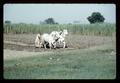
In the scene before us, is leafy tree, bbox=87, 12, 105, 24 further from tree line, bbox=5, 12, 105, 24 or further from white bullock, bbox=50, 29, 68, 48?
white bullock, bbox=50, 29, 68, 48

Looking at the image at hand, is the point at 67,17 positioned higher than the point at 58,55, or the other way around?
the point at 67,17

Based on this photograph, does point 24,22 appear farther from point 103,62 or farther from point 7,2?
point 103,62

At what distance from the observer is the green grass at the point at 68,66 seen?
1.49 m

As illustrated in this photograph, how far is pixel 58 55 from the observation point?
1.52 meters

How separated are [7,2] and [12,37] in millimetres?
207

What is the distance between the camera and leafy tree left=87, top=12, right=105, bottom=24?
151 centimetres

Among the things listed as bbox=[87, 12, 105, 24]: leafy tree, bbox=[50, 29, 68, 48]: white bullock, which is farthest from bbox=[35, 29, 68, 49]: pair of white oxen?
bbox=[87, 12, 105, 24]: leafy tree

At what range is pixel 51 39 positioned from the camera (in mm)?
1542

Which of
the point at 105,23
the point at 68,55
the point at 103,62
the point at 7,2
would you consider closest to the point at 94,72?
the point at 103,62

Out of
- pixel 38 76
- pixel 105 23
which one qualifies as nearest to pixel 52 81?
pixel 38 76

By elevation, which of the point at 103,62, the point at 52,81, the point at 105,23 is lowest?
the point at 52,81

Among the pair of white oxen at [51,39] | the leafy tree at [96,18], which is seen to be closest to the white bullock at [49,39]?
the pair of white oxen at [51,39]

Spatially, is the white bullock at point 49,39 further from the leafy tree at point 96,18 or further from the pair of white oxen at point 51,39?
the leafy tree at point 96,18

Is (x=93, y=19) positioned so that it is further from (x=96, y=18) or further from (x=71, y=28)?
(x=71, y=28)
